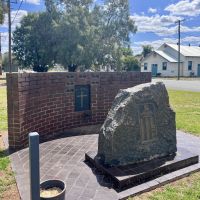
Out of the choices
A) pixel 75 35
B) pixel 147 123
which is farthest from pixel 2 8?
pixel 147 123

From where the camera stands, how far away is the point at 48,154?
5.58 meters

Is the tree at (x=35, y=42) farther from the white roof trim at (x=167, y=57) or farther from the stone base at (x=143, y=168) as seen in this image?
the stone base at (x=143, y=168)

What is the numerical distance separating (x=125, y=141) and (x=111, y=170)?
539 millimetres

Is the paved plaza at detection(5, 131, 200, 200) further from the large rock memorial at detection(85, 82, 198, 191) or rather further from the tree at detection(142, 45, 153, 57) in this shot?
the tree at detection(142, 45, 153, 57)

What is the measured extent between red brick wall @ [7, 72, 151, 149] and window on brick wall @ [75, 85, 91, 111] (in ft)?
0.42

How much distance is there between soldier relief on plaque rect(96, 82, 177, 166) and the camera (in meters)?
4.62

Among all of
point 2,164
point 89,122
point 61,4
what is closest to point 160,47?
point 61,4

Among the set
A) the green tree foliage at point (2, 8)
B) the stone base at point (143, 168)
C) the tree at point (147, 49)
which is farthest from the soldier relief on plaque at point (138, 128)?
the tree at point (147, 49)

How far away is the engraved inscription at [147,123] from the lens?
4863 mm

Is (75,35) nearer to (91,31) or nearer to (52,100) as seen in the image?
(91,31)

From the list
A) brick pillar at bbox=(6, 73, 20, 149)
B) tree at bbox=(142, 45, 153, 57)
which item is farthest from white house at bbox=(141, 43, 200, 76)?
brick pillar at bbox=(6, 73, 20, 149)

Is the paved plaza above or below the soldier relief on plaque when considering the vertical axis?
below

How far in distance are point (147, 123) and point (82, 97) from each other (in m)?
3.26

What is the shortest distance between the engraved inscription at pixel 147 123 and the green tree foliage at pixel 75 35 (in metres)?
21.6
